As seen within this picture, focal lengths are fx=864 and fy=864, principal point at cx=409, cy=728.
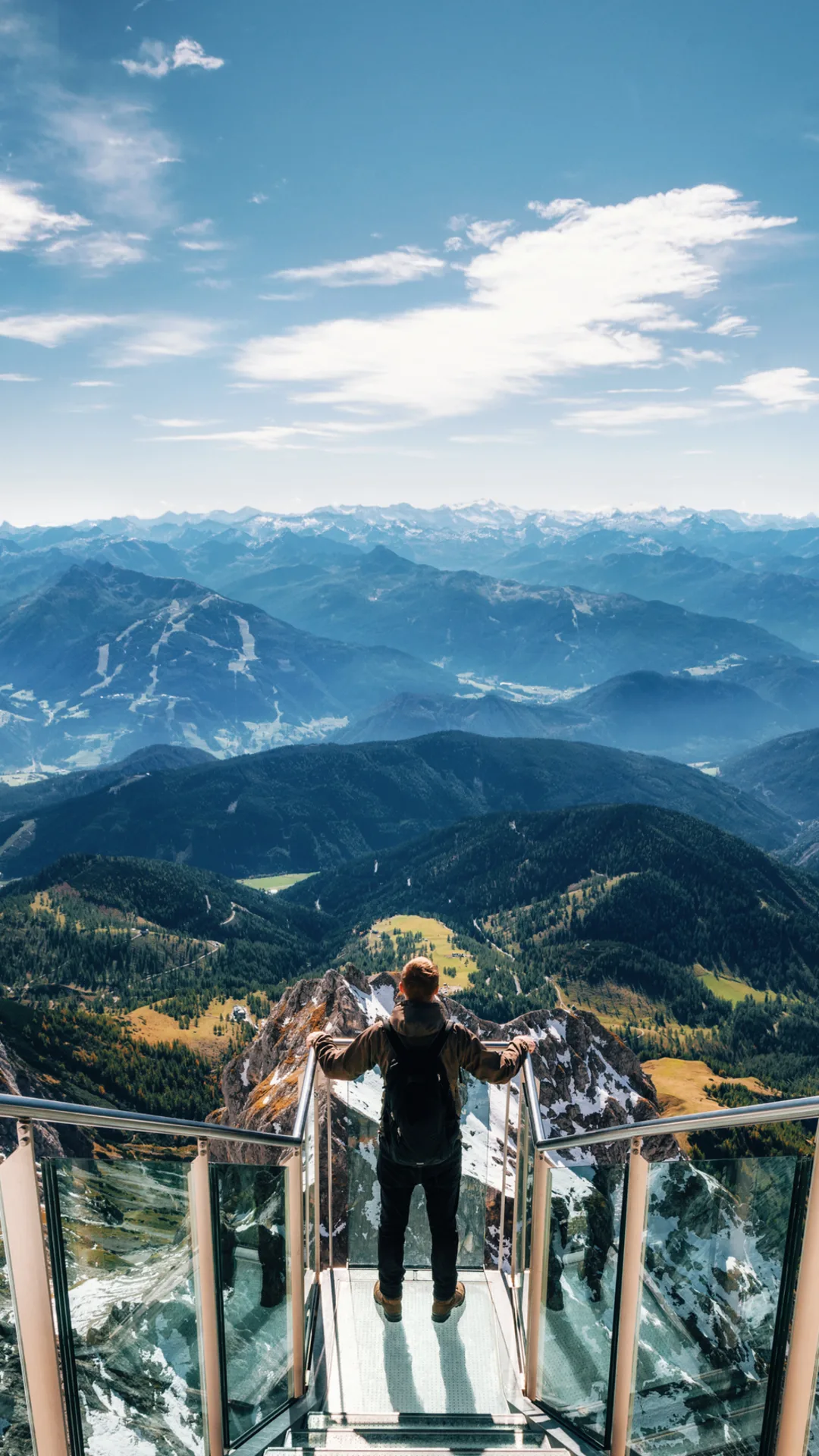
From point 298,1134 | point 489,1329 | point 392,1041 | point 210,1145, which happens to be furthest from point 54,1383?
point 489,1329

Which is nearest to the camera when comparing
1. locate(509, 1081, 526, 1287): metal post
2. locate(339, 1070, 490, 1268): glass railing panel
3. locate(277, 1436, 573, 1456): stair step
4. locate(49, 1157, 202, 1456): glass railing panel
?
locate(49, 1157, 202, 1456): glass railing panel

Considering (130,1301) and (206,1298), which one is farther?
(206,1298)

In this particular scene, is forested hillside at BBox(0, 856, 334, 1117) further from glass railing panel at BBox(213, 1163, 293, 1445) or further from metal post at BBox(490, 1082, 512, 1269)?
glass railing panel at BBox(213, 1163, 293, 1445)

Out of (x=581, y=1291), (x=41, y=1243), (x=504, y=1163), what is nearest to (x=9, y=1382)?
(x=41, y=1243)

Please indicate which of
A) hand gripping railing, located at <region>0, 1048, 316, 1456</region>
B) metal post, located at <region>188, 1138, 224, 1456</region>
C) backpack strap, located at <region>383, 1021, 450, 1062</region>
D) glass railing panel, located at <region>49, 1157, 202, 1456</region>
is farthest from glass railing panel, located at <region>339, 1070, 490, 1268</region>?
hand gripping railing, located at <region>0, 1048, 316, 1456</region>

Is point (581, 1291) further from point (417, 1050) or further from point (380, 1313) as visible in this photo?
point (380, 1313)

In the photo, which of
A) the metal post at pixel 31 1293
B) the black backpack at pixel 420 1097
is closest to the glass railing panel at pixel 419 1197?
the black backpack at pixel 420 1097

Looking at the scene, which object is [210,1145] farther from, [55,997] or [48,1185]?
[55,997]

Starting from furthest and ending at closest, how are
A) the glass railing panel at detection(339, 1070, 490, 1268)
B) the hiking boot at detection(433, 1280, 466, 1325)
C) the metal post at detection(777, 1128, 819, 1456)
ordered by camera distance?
the glass railing panel at detection(339, 1070, 490, 1268) < the hiking boot at detection(433, 1280, 466, 1325) < the metal post at detection(777, 1128, 819, 1456)
